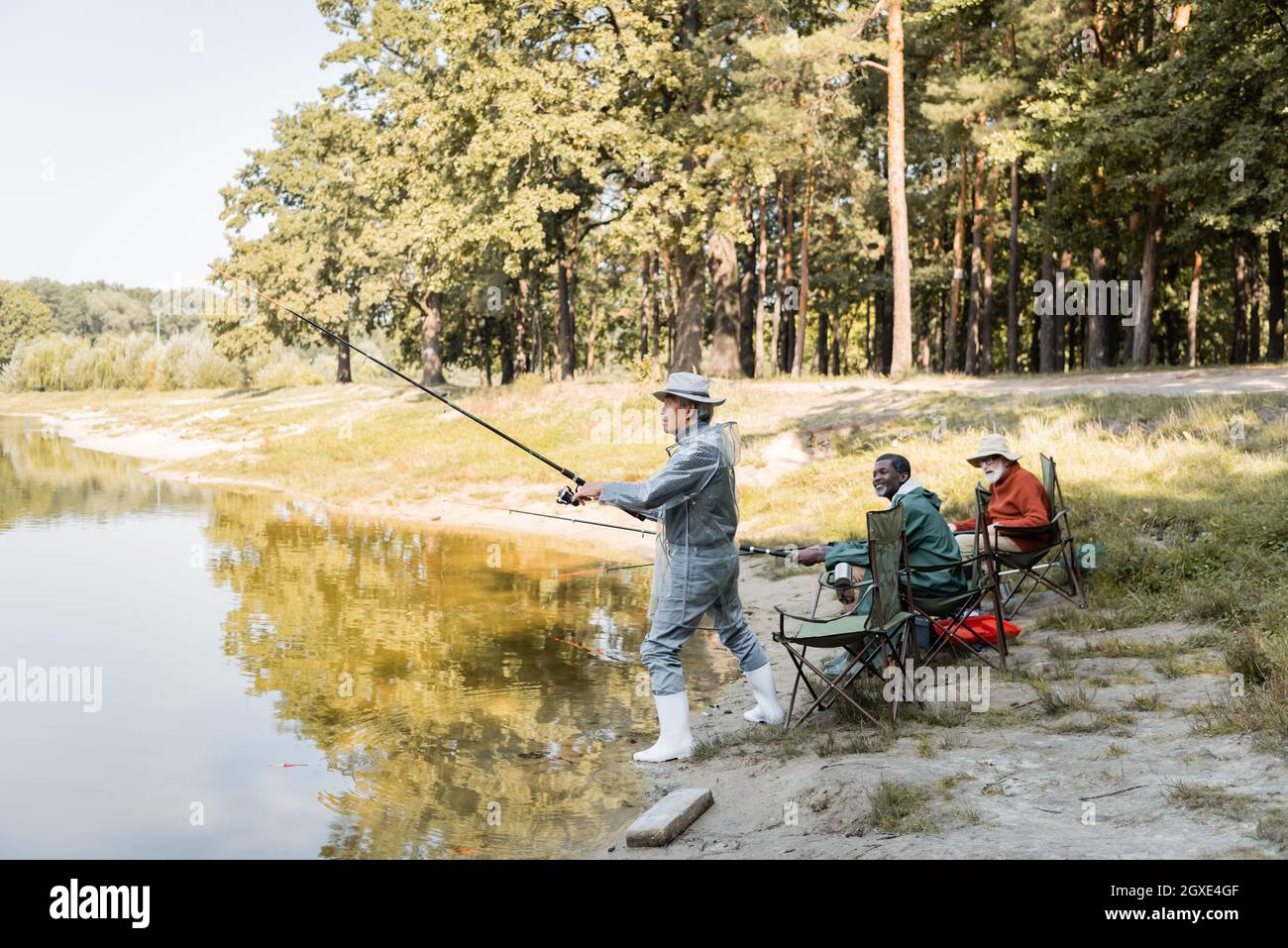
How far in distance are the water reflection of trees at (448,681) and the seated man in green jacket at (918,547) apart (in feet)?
5.80

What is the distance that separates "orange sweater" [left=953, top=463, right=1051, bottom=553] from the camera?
9.27 m

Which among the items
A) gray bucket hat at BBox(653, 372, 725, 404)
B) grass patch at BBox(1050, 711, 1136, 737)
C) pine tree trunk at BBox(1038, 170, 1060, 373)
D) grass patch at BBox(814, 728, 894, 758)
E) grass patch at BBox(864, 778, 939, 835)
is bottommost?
grass patch at BBox(814, 728, 894, 758)

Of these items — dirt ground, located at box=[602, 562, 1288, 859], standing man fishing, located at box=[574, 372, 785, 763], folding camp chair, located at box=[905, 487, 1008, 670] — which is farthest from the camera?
folding camp chair, located at box=[905, 487, 1008, 670]

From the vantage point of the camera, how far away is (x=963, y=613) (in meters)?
7.66

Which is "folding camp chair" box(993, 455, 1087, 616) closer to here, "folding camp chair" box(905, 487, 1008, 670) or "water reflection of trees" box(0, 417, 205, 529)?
"folding camp chair" box(905, 487, 1008, 670)

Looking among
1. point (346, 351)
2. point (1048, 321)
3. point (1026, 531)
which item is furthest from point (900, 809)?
point (346, 351)

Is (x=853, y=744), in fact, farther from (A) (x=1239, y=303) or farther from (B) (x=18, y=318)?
(B) (x=18, y=318)

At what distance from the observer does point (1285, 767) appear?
5.08m

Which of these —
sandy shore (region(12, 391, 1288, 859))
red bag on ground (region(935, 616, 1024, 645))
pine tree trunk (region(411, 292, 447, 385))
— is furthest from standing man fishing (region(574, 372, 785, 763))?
pine tree trunk (region(411, 292, 447, 385))

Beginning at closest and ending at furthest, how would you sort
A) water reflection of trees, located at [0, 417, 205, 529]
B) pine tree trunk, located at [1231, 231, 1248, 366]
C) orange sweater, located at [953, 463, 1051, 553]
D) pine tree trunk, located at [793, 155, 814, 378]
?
orange sweater, located at [953, 463, 1051, 553]
water reflection of trees, located at [0, 417, 205, 529]
pine tree trunk, located at [1231, 231, 1248, 366]
pine tree trunk, located at [793, 155, 814, 378]

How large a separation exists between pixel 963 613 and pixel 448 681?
4013 mm

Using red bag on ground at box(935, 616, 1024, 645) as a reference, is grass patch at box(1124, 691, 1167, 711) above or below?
below

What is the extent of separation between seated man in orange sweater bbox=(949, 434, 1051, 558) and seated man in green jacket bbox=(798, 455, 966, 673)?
1.64 metres

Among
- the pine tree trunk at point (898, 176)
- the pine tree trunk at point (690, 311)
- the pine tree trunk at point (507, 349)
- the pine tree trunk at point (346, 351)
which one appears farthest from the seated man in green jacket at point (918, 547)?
the pine tree trunk at point (507, 349)
